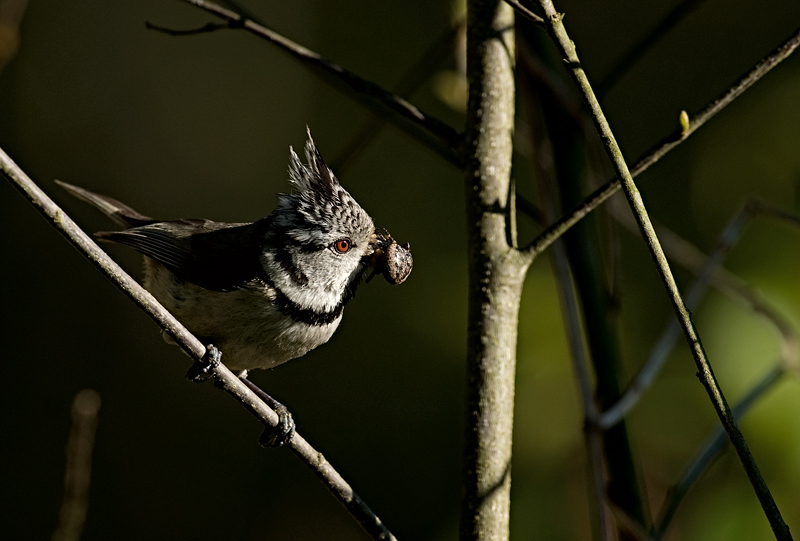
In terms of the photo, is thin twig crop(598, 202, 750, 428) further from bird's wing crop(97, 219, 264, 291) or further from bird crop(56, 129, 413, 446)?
bird's wing crop(97, 219, 264, 291)

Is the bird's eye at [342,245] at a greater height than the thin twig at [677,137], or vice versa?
the thin twig at [677,137]

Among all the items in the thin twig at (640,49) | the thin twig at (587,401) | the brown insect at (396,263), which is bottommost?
the brown insect at (396,263)

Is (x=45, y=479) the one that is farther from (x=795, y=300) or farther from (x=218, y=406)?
(x=795, y=300)

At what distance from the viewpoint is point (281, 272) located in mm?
2275

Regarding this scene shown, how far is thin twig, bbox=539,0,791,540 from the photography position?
1.03 m

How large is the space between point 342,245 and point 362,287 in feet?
6.77

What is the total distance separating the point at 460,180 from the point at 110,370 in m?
2.70

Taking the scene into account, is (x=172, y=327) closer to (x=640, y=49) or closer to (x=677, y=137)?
(x=677, y=137)

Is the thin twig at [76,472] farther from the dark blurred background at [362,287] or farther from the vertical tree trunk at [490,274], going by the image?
the dark blurred background at [362,287]

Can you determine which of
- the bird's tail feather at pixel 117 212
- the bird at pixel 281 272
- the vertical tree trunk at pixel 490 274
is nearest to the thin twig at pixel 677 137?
the vertical tree trunk at pixel 490 274

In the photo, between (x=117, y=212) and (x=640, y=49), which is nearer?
(x=640, y=49)

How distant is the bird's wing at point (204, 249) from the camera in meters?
2.28

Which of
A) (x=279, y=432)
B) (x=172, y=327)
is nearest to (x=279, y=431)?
(x=279, y=432)

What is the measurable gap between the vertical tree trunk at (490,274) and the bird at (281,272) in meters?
0.69
